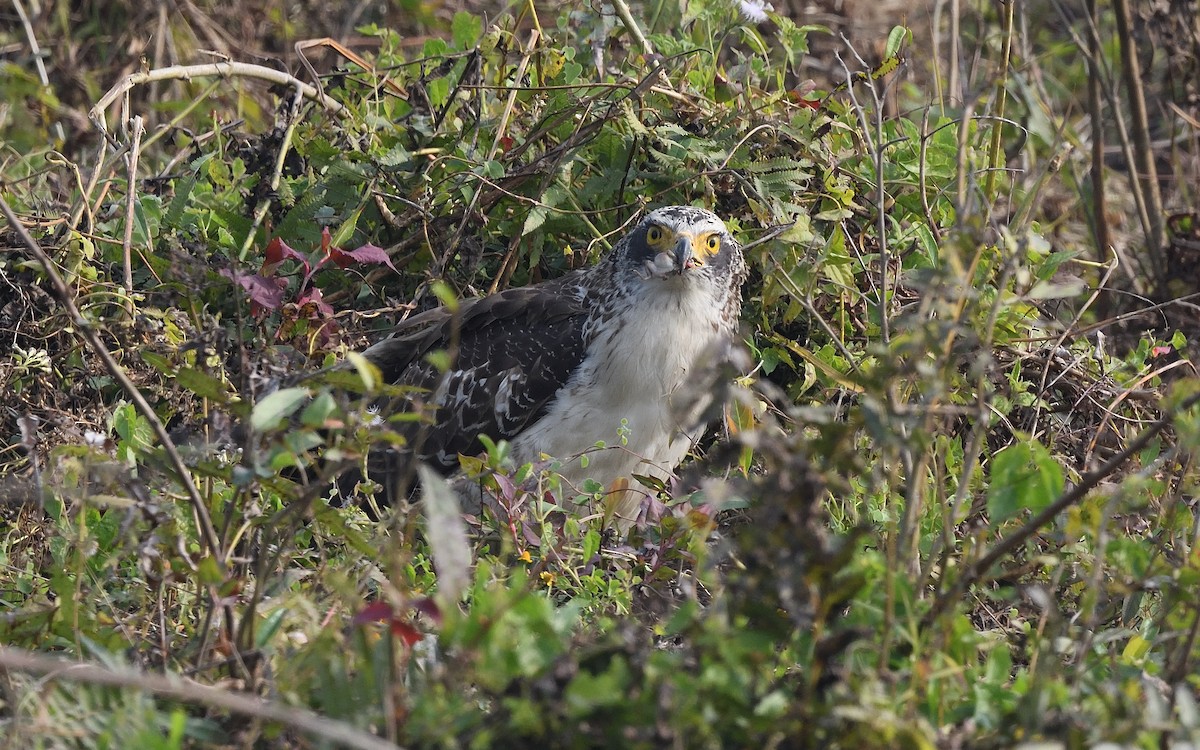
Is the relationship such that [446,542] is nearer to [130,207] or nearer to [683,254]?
[683,254]

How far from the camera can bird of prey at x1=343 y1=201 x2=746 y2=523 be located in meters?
4.54

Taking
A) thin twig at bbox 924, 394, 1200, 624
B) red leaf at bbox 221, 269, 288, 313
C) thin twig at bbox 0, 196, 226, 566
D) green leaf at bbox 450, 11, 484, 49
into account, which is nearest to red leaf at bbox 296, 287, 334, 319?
red leaf at bbox 221, 269, 288, 313

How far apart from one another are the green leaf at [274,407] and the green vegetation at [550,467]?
1 cm

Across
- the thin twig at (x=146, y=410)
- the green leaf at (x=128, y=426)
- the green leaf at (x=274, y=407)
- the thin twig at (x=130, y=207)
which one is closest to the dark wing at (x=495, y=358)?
the thin twig at (x=130, y=207)

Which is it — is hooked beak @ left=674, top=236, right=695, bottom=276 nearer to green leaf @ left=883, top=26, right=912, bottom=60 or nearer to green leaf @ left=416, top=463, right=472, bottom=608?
green leaf @ left=883, top=26, right=912, bottom=60

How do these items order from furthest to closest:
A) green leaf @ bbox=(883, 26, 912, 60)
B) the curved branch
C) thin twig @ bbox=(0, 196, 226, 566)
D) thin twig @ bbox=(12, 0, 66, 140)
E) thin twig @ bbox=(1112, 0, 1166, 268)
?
thin twig @ bbox=(12, 0, 66, 140) → thin twig @ bbox=(1112, 0, 1166, 268) → the curved branch → green leaf @ bbox=(883, 26, 912, 60) → thin twig @ bbox=(0, 196, 226, 566)

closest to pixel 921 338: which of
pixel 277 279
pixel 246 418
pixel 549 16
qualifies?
pixel 246 418

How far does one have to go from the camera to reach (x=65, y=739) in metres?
2.64

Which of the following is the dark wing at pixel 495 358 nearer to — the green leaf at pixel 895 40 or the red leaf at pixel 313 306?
the red leaf at pixel 313 306

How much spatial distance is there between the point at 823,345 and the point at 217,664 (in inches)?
108

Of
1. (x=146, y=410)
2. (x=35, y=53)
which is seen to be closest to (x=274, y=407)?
(x=146, y=410)

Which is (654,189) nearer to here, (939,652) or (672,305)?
(672,305)

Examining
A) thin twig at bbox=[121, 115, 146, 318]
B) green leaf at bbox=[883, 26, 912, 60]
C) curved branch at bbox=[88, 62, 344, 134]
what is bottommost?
thin twig at bbox=[121, 115, 146, 318]

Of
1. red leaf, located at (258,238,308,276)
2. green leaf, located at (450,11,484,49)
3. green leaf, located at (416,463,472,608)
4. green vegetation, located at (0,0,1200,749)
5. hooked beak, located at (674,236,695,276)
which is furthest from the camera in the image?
green leaf, located at (450,11,484,49)
